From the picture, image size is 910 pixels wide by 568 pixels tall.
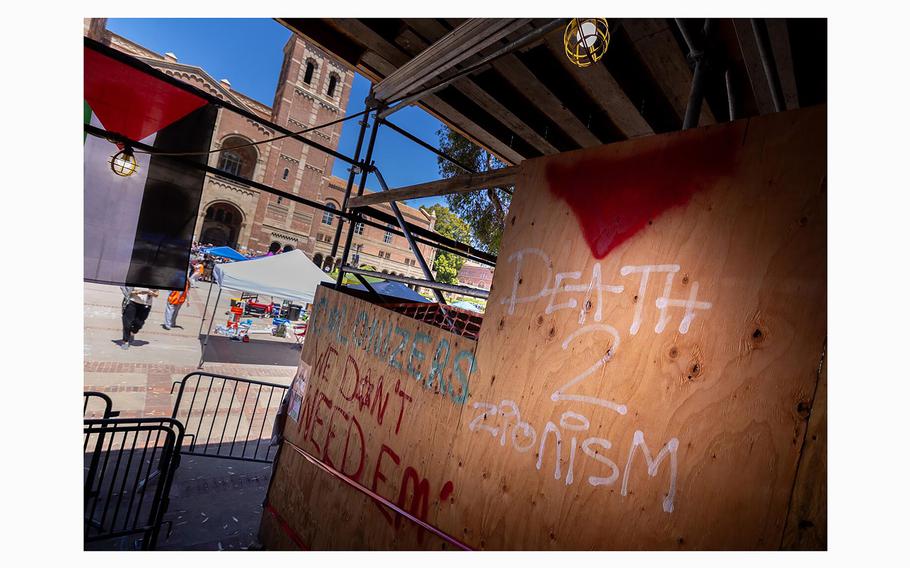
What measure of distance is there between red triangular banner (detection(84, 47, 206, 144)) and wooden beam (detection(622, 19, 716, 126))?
3.75 meters

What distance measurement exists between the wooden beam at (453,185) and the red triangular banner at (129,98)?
1.81 m

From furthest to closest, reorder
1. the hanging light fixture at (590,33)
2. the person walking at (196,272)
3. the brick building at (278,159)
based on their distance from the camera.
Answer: the brick building at (278,159) → the person walking at (196,272) → the hanging light fixture at (590,33)

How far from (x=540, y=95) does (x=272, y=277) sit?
1010cm

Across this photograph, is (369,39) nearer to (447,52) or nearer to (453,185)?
(447,52)

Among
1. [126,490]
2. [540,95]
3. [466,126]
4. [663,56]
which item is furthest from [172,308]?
[663,56]

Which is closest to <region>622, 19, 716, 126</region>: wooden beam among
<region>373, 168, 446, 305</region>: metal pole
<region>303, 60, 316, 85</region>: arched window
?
<region>373, 168, 446, 305</region>: metal pole

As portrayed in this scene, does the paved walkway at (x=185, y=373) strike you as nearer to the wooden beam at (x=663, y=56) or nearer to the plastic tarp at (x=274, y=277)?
the plastic tarp at (x=274, y=277)

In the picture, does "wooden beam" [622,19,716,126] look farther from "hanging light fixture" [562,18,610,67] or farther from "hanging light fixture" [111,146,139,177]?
"hanging light fixture" [111,146,139,177]

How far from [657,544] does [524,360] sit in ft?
3.30

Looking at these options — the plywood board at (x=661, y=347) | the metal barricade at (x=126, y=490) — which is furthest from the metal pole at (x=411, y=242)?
the metal barricade at (x=126, y=490)

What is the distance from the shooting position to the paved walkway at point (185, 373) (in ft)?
15.2

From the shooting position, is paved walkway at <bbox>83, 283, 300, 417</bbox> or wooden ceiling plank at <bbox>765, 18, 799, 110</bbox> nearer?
wooden ceiling plank at <bbox>765, 18, 799, 110</bbox>

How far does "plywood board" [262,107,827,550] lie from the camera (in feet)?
4.98

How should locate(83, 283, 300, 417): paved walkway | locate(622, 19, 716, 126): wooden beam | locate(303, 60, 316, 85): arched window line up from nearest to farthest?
locate(622, 19, 716, 126): wooden beam < locate(83, 283, 300, 417): paved walkway < locate(303, 60, 316, 85): arched window
